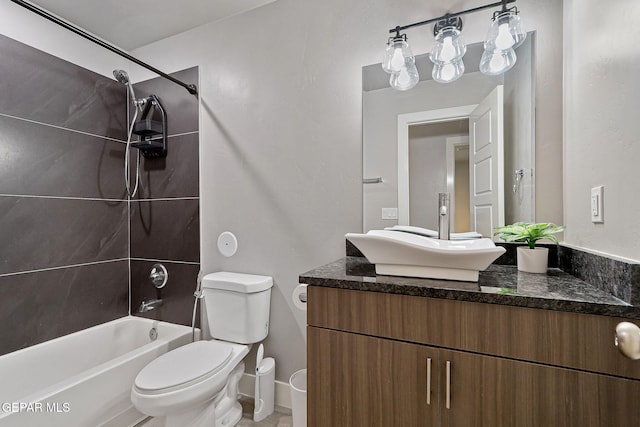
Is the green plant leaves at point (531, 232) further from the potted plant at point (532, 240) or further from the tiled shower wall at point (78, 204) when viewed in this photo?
the tiled shower wall at point (78, 204)

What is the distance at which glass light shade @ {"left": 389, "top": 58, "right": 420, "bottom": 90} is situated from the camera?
4.69 feet

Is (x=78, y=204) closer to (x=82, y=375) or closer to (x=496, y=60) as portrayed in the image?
(x=82, y=375)

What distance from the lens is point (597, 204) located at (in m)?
0.94

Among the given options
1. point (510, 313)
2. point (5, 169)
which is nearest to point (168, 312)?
point (5, 169)

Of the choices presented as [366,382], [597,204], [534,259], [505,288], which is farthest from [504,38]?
[366,382]

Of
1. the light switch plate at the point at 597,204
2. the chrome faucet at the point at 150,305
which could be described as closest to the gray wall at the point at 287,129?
the chrome faucet at the point at 150,305

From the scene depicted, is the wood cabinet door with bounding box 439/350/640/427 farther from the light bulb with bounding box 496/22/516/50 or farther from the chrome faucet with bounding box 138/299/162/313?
the chrome faucet with bounding box 138/299/162/313

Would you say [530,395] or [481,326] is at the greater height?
[481,326]

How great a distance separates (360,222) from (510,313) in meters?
0.84

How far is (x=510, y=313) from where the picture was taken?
805 millimetres

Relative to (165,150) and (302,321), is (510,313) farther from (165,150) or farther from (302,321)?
(165,150)

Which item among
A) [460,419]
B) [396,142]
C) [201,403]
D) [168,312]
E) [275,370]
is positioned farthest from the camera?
[168,312]

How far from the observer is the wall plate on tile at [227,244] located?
6.17 feet

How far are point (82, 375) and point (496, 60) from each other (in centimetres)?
243
